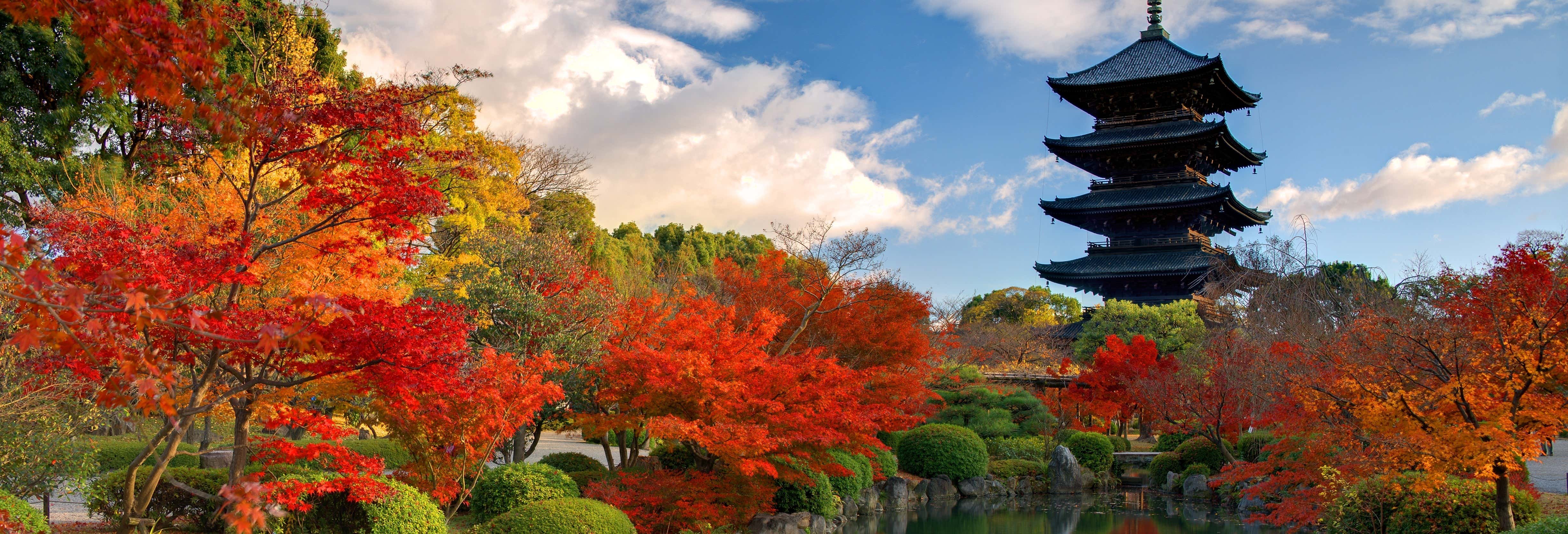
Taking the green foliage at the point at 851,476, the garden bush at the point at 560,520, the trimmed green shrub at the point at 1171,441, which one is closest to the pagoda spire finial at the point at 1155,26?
the trimmed green shrub at the point at 1171,441

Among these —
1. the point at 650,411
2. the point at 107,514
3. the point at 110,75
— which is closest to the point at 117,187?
the point at 107,514

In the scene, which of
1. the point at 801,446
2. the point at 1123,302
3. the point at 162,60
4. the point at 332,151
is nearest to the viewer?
the point at 162,60

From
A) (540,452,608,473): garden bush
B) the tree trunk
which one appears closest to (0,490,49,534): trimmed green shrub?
(540,452,608,473): garden bush

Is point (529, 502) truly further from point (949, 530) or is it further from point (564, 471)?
point (949, 530)

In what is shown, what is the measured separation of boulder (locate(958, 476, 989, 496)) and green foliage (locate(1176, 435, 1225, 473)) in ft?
13.5

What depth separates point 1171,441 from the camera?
68.2 feet

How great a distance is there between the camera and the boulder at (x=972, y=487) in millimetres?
18422

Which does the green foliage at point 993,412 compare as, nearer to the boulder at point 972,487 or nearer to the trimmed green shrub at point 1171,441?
the boulder at point 972,487

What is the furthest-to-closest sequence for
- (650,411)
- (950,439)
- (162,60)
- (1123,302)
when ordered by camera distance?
(1123,302) < (950,439) < (650,411) < (162,60)

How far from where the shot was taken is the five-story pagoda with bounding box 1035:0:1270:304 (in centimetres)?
2998

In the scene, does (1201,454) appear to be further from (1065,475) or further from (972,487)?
(972,487)

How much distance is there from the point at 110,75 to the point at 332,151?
7.35 feet

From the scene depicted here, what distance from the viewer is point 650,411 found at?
1032cm

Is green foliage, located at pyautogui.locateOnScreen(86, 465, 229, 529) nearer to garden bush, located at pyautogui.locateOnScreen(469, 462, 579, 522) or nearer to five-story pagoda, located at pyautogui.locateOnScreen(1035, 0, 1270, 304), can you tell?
garden bush, located at pyautogui.locateOnScreen(469, 462, 579, 522)
